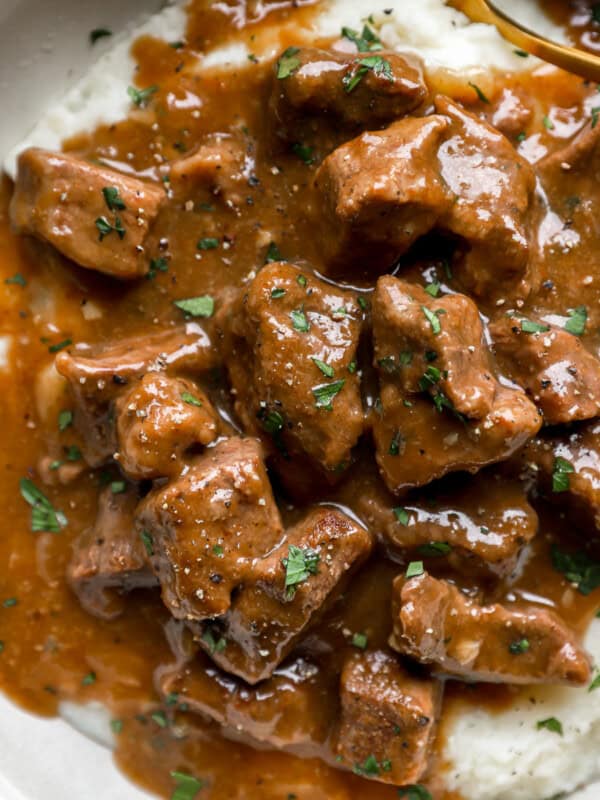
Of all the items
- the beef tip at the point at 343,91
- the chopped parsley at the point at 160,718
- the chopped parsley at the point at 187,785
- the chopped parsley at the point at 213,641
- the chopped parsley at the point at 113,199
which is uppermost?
the beef tip at the point at 343,91

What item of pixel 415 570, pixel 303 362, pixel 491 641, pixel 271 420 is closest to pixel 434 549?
pixel 415 570

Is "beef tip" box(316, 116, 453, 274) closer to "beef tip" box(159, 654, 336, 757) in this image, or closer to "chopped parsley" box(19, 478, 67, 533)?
"chopped parsley" box(19, 478, 67, 533)

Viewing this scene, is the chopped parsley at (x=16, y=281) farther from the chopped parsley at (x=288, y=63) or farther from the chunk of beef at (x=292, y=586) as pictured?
the chunk of beef at (x=292, y=586)

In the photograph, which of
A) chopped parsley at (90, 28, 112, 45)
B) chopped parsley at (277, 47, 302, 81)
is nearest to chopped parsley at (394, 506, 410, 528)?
chopped parsley at (277, 47, 302, 81)

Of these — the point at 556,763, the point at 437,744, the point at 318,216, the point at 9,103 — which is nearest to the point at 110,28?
the point at 9,103

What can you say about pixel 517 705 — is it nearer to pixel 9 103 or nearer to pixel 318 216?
pixel 318 216

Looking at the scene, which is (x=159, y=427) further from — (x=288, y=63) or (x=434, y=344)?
(x=288, y=63)

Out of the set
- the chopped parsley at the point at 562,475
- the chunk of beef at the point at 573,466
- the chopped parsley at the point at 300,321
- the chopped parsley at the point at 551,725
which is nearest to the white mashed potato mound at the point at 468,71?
the chopped parsley at the point at 551,725
